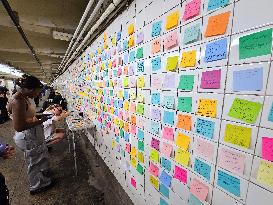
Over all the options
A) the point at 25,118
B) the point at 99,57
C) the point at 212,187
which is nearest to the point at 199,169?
the point at 212,187

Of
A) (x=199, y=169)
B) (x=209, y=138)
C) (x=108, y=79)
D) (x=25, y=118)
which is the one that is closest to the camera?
(x=209, y=138)

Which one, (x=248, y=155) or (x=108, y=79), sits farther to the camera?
(x=108, y=79)

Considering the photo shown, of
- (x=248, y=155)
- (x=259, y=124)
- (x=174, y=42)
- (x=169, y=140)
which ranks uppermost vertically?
(x=174, y=42)

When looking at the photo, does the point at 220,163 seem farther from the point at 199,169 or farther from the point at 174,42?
the point at 174,42

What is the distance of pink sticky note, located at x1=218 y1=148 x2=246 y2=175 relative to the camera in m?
1.17

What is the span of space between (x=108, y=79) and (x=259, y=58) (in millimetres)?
2852

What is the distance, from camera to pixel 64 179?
160 inches

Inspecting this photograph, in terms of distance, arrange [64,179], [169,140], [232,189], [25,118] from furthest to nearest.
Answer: [64,179] → [25,118] → [169,140] → [232,189]

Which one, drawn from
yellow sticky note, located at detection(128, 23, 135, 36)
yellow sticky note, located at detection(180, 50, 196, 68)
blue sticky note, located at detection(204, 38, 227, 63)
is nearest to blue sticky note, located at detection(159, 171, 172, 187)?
yellow sticky note, located at detection(180, 50, 196, 68)

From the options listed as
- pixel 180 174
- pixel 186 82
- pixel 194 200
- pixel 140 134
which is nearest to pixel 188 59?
pixel 186 82

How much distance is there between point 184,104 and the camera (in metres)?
1.63

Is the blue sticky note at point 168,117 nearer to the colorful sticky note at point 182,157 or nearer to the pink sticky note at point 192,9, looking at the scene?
the colorful sticky note at point 182,157

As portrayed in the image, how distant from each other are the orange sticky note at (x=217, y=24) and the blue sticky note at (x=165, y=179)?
4.50 ft

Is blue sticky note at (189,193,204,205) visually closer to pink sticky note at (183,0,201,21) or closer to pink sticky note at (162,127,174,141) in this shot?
pink sticky note at (162,127,174,141)
